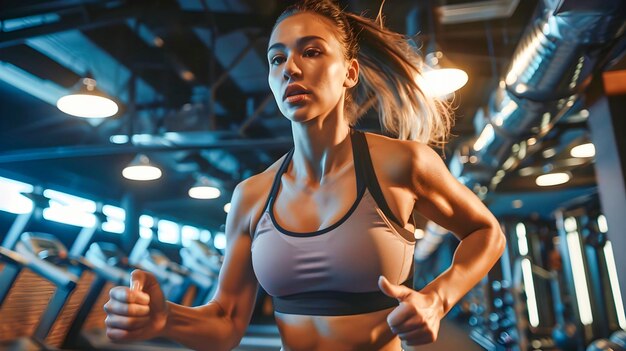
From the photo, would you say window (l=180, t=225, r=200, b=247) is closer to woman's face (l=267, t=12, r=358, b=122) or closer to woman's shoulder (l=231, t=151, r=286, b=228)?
woman's shoulder (l=231, t=151, r=286, b=228)

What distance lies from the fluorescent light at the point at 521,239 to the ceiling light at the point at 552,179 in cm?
262

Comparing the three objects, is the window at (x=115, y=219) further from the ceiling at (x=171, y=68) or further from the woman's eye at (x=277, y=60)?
the woman's eye at (x=277, y=60)

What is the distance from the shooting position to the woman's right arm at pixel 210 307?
76 cm

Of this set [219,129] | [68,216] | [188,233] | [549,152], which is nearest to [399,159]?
[219,129]

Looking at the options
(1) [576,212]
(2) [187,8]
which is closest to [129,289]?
(2) [187,8]

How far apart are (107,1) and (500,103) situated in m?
3.24

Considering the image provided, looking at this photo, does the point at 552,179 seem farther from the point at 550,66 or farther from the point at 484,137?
the point at 550,66

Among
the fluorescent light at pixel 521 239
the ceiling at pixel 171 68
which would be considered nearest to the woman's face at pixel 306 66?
the ceiling at pixel 171 68

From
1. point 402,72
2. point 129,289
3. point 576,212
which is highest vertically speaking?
point 576,212

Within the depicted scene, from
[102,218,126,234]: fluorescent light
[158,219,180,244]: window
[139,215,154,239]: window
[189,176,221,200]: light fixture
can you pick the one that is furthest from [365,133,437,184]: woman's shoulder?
[158,219,180,244]: window

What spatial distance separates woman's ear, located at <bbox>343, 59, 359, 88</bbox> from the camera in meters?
1.00

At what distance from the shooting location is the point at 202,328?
0.92 meters

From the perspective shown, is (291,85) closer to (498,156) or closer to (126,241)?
(498,156)

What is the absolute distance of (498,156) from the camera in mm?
4559
